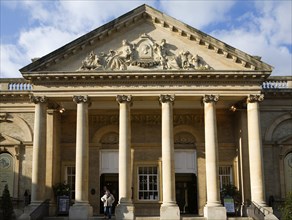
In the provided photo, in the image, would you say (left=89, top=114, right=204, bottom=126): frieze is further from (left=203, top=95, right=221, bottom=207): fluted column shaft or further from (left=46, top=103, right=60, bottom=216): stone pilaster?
(left=203, top=95, right=221, bottom=207): fluted column shaft

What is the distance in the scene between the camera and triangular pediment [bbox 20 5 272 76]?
1097 inches

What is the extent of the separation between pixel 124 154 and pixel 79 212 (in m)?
4.01

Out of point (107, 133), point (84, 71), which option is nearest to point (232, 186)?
point (107, 133)

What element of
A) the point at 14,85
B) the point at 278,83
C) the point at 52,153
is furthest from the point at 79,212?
the point at 278,83

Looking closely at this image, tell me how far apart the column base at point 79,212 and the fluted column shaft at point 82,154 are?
0.31 m

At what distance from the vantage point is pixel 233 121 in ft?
106

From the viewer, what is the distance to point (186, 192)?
32250 mm

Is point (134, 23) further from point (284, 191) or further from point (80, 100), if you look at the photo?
point (284, 191)

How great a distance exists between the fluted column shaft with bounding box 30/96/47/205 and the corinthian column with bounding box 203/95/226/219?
30.5ft

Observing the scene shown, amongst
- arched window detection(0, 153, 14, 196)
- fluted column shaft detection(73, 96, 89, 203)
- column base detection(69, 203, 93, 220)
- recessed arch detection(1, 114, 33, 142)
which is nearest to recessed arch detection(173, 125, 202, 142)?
fluted column shaft detection(73, 96, 89, 203)

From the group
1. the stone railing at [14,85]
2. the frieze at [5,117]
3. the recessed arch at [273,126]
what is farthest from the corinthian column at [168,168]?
the frieze at [5,117]

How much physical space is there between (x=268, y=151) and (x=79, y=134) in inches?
504

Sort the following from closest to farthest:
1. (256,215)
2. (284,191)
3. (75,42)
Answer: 1. (256,215)
2. (75,42)
3. (284,191)

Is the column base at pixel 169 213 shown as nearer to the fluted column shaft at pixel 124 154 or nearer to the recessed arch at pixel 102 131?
the fluted column shaft at pixel 124 154
